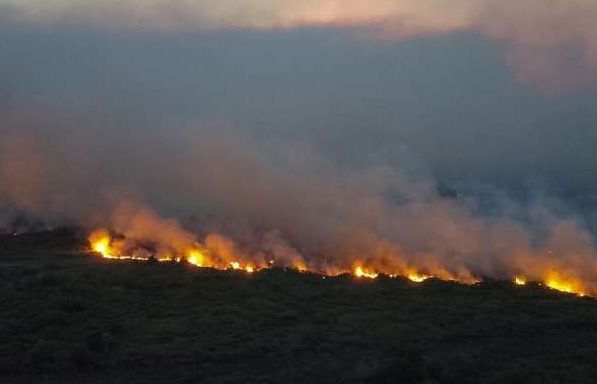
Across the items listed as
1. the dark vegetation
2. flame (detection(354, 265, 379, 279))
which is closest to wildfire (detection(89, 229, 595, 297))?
flame (detection(354, 265, 379, 279))

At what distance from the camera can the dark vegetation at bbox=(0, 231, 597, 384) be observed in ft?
63.0

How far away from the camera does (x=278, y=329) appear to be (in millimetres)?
23797

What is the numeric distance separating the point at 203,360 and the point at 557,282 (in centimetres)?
2543

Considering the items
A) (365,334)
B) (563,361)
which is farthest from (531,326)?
(365,334)

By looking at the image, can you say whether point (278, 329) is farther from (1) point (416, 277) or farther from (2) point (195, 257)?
(2) point (195, 257)

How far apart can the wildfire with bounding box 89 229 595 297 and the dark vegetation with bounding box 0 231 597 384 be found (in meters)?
3.42

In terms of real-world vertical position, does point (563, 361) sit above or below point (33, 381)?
above

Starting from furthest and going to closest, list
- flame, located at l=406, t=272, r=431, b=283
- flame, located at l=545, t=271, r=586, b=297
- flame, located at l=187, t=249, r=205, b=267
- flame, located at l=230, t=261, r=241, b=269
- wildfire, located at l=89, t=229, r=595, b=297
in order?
flame, located at l=187, t=249, r=205, b=267 → flame, located at l=230, t=261, r=241, b=269 → wildfire, located at l=89, t=229, r=595, b=297 → flame, located at l=545, t=271, r=586, b=297 → flame, located at l=406, t=272, r=431, b=283

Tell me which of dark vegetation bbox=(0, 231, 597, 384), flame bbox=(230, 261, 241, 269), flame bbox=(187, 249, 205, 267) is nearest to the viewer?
dark vegetation bbox=(0, 231, 597, 384)

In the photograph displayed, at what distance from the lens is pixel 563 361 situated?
20688 millimetres

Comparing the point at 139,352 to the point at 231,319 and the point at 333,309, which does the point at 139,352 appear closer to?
the point at 231,319

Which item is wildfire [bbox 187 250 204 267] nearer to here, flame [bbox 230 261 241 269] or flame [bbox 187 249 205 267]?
flame [bbox 187 249 205 267]

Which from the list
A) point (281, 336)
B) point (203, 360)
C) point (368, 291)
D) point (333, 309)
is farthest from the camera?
point (368, 291)

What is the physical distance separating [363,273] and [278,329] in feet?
52.7
